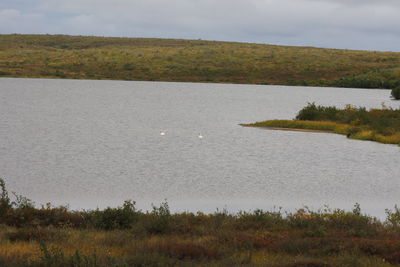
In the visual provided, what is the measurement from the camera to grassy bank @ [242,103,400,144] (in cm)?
4347

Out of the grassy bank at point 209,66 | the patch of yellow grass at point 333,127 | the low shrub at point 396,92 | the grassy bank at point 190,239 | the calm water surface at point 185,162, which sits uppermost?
the grassy bank at point 209,66

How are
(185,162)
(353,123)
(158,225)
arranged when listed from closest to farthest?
(158,225), (185,162), (353,123)

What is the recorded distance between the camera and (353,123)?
48625mm

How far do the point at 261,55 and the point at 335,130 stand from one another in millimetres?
110538

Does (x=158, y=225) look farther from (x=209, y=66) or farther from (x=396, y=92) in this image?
(x=209, y=66)

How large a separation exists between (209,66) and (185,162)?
108m

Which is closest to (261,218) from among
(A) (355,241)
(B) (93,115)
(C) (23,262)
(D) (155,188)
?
(A) (355,241)

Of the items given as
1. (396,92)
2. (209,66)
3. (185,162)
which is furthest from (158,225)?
(209,66)

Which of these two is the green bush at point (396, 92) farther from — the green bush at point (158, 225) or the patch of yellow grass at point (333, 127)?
the green bush at point (158, 225)

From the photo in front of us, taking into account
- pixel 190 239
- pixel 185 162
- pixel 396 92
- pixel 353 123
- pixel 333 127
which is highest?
pixel 396 92

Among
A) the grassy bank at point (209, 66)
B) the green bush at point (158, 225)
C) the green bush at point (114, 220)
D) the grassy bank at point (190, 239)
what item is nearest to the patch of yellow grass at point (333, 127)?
the grassy bank at point (190, 239)

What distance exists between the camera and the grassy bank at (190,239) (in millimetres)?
10648

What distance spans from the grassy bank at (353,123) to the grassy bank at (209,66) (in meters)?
72.4

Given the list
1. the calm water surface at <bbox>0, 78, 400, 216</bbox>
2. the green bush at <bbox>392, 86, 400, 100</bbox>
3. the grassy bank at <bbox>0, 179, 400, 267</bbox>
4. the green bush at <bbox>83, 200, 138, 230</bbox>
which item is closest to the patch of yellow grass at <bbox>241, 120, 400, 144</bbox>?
the calm water surface at <bbox>0, 78, 400, 216</bbox>
